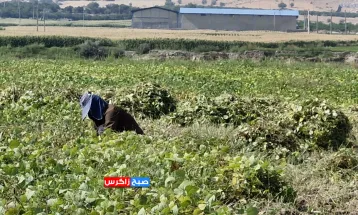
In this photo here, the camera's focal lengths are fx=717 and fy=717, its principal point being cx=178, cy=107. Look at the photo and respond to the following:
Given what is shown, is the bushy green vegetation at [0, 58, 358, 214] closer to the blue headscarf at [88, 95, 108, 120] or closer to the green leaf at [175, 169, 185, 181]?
the green leaf at [175, 169, 185, 181]

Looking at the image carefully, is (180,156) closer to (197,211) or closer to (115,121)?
(197,211)

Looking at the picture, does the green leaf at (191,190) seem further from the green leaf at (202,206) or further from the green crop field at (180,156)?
the green leaf at (202,206)

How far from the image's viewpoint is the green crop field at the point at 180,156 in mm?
6059

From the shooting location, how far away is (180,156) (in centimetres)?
761

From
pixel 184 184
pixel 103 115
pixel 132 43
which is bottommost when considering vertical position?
pixel 184 184

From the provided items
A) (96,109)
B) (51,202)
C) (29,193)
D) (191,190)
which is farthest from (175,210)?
(96,109)

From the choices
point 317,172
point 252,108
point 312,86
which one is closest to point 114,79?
point 312,86

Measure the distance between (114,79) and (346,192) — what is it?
14318 mm

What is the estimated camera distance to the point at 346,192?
7.95 m

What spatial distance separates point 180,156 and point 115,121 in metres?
2.85

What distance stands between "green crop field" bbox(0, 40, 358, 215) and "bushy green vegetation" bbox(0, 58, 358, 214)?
0.01 metres

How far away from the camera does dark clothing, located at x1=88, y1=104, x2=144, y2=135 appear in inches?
403

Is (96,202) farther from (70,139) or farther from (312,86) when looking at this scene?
(312,86)

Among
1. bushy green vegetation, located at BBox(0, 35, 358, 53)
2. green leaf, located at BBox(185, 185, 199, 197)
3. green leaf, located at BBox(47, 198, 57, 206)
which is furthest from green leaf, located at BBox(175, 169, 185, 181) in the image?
bushy green vegetation, located at BBox(0, 35, 358, 53)
